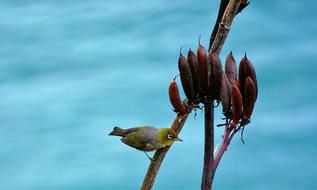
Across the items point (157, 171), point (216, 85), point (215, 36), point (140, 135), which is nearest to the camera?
point (216, 85)

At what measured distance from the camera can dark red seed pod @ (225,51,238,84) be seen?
9.10 ft

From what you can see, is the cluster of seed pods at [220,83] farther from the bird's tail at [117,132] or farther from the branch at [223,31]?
the bird's tail at [117,132]

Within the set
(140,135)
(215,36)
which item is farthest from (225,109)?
(140,135)

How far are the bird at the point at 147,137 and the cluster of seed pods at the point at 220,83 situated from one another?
0.68 metres

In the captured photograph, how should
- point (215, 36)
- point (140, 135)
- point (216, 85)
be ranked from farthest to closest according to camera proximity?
point (140, 135)
point (215, 36)
point (216, 85)

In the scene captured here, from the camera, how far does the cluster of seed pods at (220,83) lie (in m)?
2.64

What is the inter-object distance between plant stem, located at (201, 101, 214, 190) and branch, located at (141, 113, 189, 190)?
56cm

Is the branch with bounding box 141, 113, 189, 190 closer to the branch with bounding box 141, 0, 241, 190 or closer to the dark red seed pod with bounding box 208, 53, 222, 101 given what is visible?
the branch with bounding box 141, 0, 241, 190

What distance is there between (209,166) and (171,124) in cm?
75

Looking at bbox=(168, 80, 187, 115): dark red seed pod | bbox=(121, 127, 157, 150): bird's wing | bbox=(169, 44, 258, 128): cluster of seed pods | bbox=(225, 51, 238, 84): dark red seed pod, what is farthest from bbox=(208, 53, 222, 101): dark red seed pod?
bbox=(121, 127, 157, 150): bird's wing

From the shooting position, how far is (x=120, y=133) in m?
3.77

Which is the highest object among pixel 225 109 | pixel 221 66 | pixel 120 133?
pixel 120 133

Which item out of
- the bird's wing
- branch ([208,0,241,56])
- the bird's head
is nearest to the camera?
branch ([208,0,241,56])

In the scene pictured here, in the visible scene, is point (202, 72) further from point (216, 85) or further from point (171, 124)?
point (171, 124)
